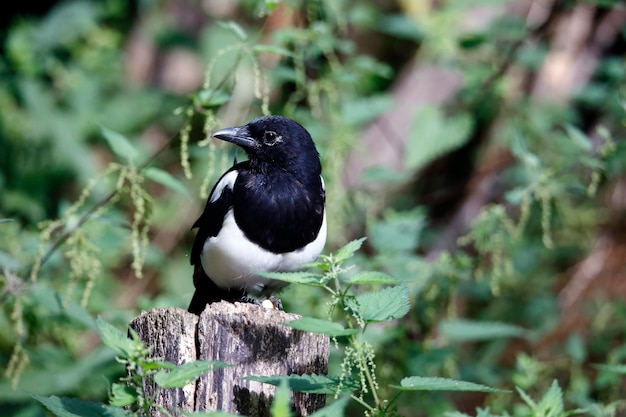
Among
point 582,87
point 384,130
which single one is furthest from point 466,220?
point 582,87

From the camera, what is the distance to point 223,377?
Result: 2.15 m

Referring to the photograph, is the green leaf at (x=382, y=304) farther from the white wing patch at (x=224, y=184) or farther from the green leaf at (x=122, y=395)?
the white wing patch at (x=224, y=184)

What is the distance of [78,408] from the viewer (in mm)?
1956

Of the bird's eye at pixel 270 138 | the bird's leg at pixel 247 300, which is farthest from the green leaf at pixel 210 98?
the bird's leg at pixel 247 300

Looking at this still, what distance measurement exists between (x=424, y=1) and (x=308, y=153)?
276 centimetres

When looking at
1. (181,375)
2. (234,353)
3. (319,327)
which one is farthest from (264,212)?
(181,375)

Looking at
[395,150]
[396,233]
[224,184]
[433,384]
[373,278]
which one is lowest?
[433,384]

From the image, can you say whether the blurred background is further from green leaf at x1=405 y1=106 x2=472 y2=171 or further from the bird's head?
the bird's head

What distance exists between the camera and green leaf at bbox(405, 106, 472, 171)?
4.57m

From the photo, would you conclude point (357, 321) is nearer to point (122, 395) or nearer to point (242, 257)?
point (122, 395)

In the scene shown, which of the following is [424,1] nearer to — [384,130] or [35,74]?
[384,130]

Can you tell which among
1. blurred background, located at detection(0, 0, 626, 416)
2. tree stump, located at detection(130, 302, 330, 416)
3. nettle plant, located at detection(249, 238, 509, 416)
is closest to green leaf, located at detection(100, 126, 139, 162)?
tree stump, located at detection(130, 302, 330, 416)

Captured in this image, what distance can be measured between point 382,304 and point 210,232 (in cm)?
120

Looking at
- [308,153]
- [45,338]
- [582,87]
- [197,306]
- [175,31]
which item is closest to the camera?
[308,153]
